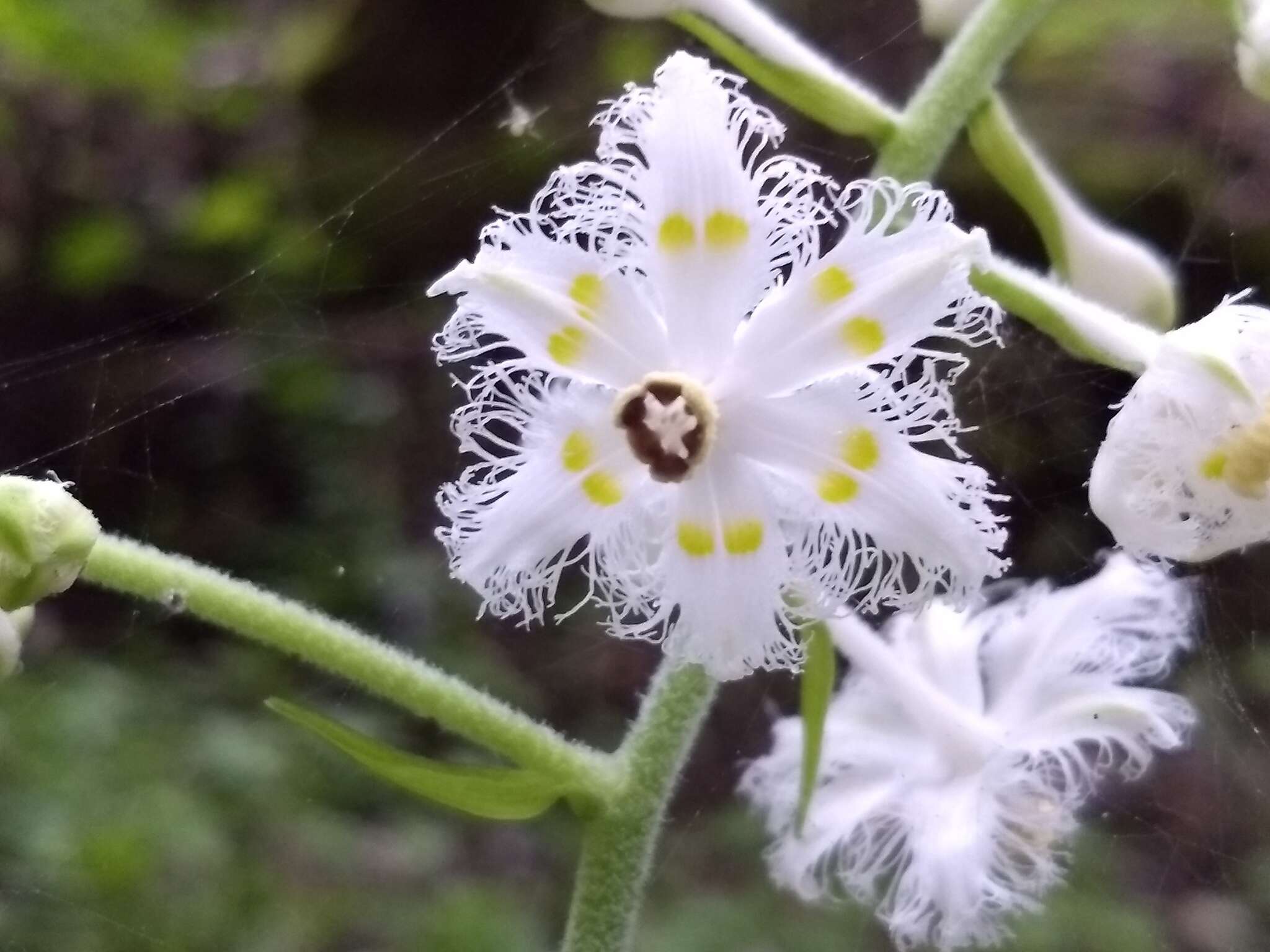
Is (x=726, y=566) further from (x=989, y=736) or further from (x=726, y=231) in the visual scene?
(x=989, y=736)

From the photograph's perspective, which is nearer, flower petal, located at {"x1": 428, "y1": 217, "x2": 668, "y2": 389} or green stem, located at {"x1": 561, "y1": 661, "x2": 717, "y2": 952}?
flower petal, located at {"x1": 428, "y1": 217, "x2": 668, "y2": 389}

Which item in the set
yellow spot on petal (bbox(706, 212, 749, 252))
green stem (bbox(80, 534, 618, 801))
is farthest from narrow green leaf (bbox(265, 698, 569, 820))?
yellow spot on petal (bbox(706, 212, 749, 252))

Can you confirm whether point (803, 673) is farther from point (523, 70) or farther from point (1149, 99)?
point (1149, 99)

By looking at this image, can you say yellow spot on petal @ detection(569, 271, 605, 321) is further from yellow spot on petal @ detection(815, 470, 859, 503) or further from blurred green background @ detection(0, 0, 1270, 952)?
blurred green background @ detection(0, 0, 1270, 952)

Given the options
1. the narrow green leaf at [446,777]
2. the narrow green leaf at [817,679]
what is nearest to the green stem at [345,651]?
the narrow green leaf at [446,777]

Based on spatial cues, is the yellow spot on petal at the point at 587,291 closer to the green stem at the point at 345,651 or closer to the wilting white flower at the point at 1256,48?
the green stem at the point at 345,651

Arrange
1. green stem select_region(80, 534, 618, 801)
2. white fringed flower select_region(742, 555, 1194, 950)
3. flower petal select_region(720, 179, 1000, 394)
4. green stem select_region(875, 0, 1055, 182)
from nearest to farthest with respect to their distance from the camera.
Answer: flower petal select_region(720, 179, 1000, 394), green stem select_region(80, 534, 618, 801), green stem select_region(875, 0, 1055, 182), white fringed flower select_region(742, 555, 1194, 950)
